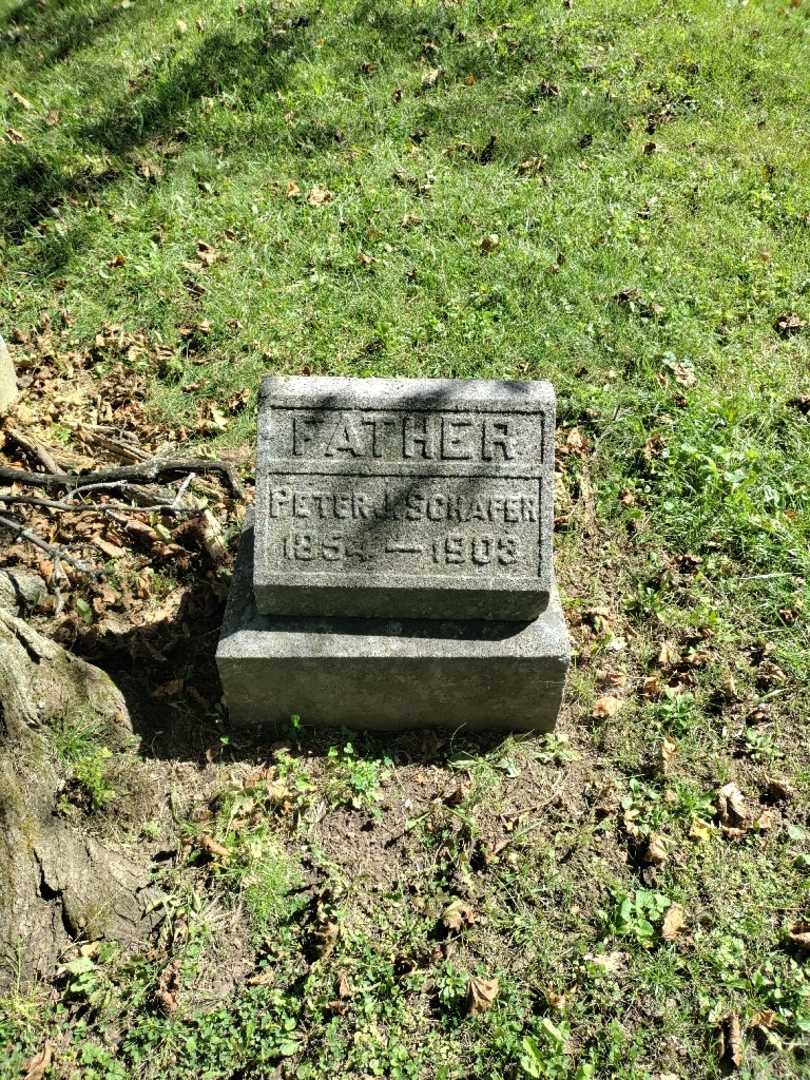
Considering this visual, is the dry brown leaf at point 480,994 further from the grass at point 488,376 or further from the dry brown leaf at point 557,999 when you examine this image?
the dry brown leaf at point 557,999

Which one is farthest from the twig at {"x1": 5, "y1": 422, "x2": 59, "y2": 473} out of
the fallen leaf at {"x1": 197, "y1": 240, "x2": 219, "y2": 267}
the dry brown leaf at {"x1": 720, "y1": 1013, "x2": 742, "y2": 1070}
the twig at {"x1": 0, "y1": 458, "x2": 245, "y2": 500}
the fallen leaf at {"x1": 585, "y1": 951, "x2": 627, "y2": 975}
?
the dry brown leaf at {"x1": 720, "y1": 1013, "x2": 742, "y2": 1070}

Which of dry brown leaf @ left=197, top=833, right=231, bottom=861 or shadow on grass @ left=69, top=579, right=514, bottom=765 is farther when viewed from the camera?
shadow on grass @ left=69, top=579, right=514, bottom=765

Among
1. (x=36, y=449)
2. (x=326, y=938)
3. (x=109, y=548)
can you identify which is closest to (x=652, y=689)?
(x=326, y=938)

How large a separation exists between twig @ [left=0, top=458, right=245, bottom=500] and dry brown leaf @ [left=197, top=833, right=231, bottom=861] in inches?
65.6

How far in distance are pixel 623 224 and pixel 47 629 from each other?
4678 millimetres

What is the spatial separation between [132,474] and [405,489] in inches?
69.4

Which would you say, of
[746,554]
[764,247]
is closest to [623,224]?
[764,247]

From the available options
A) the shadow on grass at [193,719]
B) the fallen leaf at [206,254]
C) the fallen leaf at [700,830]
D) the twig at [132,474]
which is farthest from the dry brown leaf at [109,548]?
the fallen leaf at [700,830]

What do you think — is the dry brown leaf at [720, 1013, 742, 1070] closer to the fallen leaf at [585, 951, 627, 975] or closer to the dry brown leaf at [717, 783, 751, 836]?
the fallen leaf at [585, 951, 627, 975]

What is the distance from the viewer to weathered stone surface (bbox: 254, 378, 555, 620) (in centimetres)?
312

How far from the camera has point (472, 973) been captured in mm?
2984

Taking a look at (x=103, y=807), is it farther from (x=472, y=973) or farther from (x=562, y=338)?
(x=562, y=338)

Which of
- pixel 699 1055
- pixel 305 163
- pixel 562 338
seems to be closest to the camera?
pixel 699 1055

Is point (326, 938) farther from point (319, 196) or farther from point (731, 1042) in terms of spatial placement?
point (319, 196)
